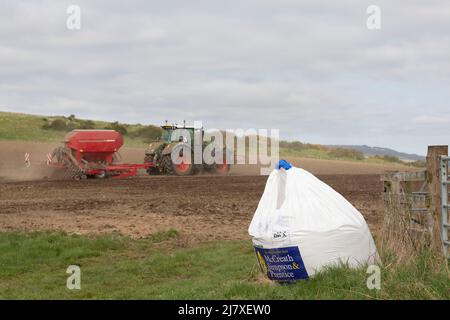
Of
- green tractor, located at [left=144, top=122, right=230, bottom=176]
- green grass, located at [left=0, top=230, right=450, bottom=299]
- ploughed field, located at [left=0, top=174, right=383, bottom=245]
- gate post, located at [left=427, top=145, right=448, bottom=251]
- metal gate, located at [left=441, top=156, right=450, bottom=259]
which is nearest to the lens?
green grass, located at [left=0, top=230, right=450, bottom=299]

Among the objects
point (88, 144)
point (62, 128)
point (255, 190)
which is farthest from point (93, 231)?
point (62, 128)

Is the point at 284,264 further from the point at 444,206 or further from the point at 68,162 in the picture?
the point at 68,162

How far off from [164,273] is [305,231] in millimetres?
3039

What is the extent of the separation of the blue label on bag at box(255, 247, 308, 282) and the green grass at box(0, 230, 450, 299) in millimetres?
160

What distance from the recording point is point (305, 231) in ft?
24.6

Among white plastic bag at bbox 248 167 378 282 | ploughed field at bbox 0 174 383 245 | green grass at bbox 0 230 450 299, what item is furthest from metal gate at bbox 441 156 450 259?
ploughed field at bbox 0 174 383 245

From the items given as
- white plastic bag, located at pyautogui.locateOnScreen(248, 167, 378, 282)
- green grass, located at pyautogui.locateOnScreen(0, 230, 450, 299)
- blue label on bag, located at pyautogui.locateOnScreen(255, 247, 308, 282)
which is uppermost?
white plastic bag, located at pyautogui.locateOnScreen(248, 167, 378, 282)

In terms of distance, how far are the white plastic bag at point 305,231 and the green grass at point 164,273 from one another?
9.1 inches

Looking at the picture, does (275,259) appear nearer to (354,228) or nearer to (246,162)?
(354,228)

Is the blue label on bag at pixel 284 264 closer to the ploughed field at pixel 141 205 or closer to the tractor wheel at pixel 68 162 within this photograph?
the ploughed field at pixel 141 205

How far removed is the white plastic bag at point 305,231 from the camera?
24.5 feet

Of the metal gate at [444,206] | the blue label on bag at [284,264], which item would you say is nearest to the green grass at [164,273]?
the blue label on bag at [284,264]

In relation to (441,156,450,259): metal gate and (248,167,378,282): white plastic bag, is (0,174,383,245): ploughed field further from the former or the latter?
(441,156,450,259): metal gate

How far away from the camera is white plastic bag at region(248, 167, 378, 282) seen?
7.46 metres
